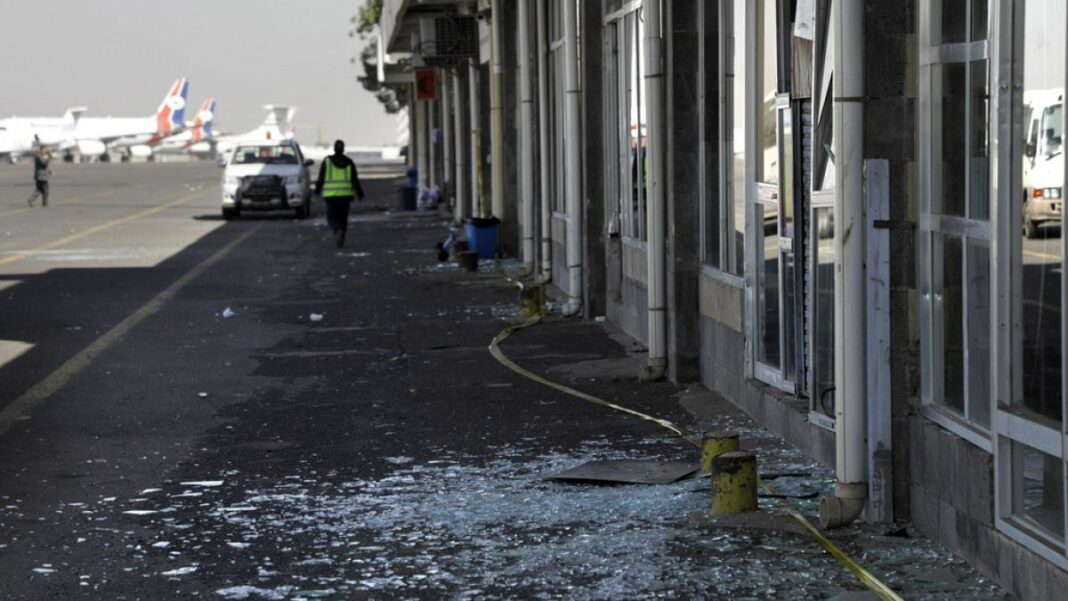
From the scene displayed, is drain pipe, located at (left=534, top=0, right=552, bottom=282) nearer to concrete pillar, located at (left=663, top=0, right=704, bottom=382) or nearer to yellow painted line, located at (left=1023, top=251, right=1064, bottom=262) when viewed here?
concrete pillar, located at (left=663, top=0, right=704, bottom=382)

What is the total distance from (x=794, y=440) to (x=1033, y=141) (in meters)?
3.44

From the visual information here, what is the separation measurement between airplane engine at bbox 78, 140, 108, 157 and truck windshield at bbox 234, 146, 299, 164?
122m

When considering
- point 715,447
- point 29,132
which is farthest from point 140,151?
point 715,447

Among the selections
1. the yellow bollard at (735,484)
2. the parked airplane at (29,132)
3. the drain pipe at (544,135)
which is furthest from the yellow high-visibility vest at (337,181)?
the parked airplane at (29,132)

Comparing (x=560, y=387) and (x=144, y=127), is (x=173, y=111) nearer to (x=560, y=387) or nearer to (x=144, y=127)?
(x=144, y=127)

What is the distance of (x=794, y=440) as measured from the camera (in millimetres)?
8883

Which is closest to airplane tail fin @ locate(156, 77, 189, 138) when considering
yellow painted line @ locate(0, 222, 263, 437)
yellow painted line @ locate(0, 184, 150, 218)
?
yellow painted line @ locate(0, 184, 150, 218)

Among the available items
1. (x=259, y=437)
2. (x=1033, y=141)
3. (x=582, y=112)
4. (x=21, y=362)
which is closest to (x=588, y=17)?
(x=582, y=112)

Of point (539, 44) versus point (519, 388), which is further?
point (539, 44)

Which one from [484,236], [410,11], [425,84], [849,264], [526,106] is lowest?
[484,236]

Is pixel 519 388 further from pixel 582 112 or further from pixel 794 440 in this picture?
pixel 582 112

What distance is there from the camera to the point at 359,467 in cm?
879

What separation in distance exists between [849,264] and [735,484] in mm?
1101

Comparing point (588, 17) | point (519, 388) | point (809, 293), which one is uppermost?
point (588, 17)
